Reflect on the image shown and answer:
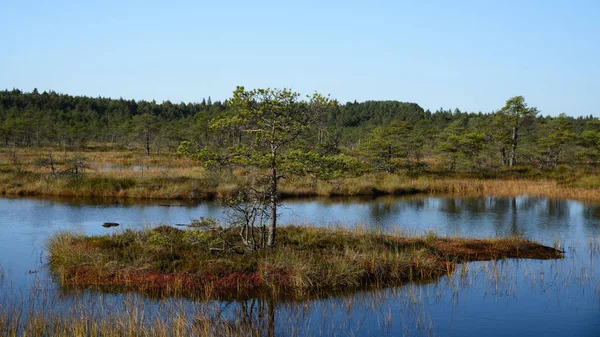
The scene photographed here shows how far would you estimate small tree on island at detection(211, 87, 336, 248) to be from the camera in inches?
624

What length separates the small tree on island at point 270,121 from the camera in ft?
52.0

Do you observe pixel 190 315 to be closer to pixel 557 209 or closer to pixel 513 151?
pixel 557 209

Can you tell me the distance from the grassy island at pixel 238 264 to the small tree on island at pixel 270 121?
1.84 m

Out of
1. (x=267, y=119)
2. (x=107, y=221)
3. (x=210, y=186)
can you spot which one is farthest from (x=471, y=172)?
(x=267, y=119)

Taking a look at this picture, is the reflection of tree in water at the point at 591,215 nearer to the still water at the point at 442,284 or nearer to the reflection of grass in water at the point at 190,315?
the still water at the point at 442,284

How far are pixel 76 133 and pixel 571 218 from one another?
80.0 metres

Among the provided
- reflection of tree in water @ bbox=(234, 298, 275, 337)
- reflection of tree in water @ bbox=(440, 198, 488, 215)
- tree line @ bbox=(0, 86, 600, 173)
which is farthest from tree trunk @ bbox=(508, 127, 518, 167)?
reflection of tree in water @ bbox=(234, 298, 275, 337)

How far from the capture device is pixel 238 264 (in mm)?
15938

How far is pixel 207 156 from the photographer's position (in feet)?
51.8

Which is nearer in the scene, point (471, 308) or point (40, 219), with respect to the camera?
point (471, 308)

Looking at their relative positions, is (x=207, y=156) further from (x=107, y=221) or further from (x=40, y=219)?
(x=40, y=219)

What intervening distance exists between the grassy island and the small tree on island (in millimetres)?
1837

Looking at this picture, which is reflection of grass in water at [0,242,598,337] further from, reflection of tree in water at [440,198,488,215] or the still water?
reflection of tree in water at [440,198,488,215]

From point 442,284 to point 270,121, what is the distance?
7106 millimetres
